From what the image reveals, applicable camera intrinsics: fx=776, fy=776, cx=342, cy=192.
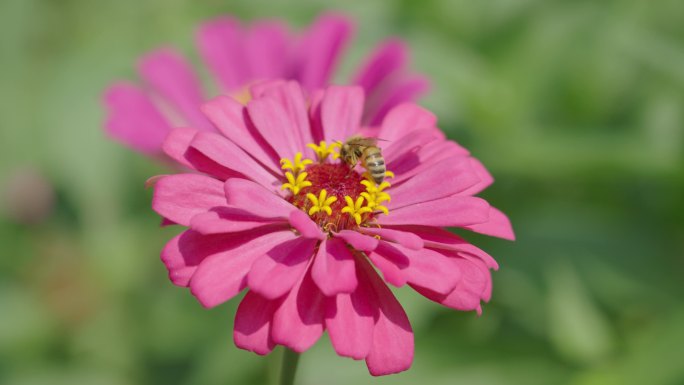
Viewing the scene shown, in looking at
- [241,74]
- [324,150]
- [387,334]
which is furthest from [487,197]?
[387,334]

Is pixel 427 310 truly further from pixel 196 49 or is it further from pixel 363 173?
pixel 196 49

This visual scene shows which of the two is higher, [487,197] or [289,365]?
[289,365]

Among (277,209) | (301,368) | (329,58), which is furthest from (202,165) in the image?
(301,368)

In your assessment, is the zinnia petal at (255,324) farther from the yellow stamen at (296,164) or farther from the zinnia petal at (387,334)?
the yellow stamen at (296,164)

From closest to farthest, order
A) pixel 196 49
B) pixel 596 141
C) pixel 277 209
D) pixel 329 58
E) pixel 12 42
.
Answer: pixel 277 209, pixel 329 58, pixel 596 141, pixel 196 49, pixel 12 42

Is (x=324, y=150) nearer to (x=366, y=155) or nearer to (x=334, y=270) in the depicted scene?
(x=366, y=155)

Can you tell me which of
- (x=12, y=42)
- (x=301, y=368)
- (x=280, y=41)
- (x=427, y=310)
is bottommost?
(x=301, y=368)

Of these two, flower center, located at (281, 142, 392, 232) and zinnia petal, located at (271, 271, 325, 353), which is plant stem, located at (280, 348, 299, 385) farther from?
flower center, located at (281, 142, 392, 232)
